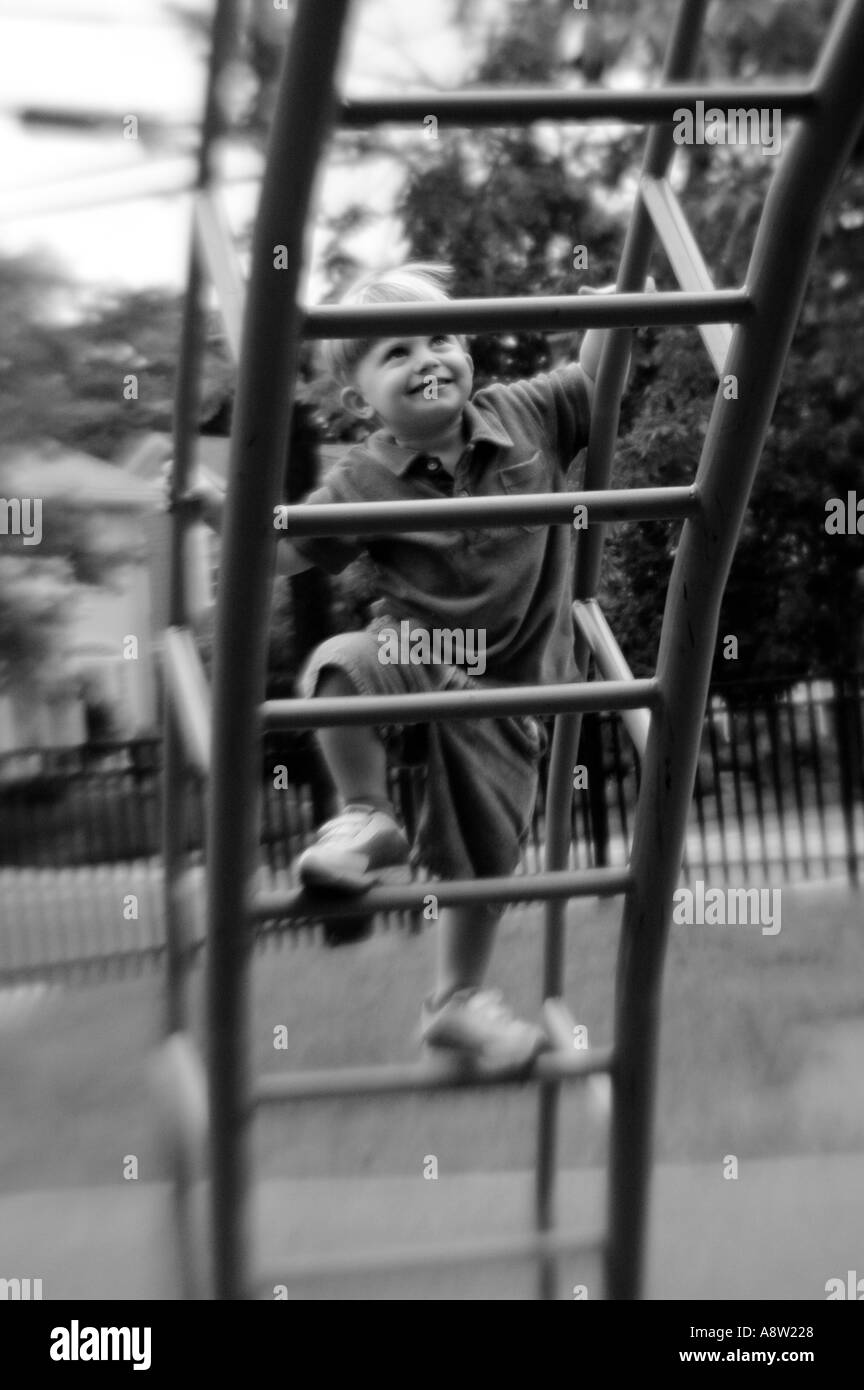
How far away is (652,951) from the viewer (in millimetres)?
965

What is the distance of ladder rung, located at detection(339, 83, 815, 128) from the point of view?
664mm

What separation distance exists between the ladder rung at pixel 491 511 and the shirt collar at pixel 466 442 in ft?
0.72

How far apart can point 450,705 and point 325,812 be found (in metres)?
0.92

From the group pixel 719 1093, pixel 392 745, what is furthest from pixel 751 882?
pixel 392 745

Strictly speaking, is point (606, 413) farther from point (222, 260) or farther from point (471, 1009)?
point (471, 1009)

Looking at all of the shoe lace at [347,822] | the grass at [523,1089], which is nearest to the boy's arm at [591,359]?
the shoe lace at [347,822]

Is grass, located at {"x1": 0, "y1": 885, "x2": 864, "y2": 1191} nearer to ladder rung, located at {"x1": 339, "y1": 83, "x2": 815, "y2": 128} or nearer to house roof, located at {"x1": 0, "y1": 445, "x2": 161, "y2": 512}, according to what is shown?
house roof, located at {"x1": 0, "y1": 445, "x2": 161, "y2": 512}

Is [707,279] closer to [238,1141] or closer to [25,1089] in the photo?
[238,1141]

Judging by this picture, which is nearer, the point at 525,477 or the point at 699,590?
the point at 699,590

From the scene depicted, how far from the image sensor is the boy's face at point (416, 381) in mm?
1000

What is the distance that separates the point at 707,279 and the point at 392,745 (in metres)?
0.39

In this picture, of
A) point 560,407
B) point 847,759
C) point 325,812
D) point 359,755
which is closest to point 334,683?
point 359,755

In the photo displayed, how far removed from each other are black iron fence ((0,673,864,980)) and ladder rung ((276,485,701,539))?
13.6 inches

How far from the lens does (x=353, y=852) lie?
92cm
